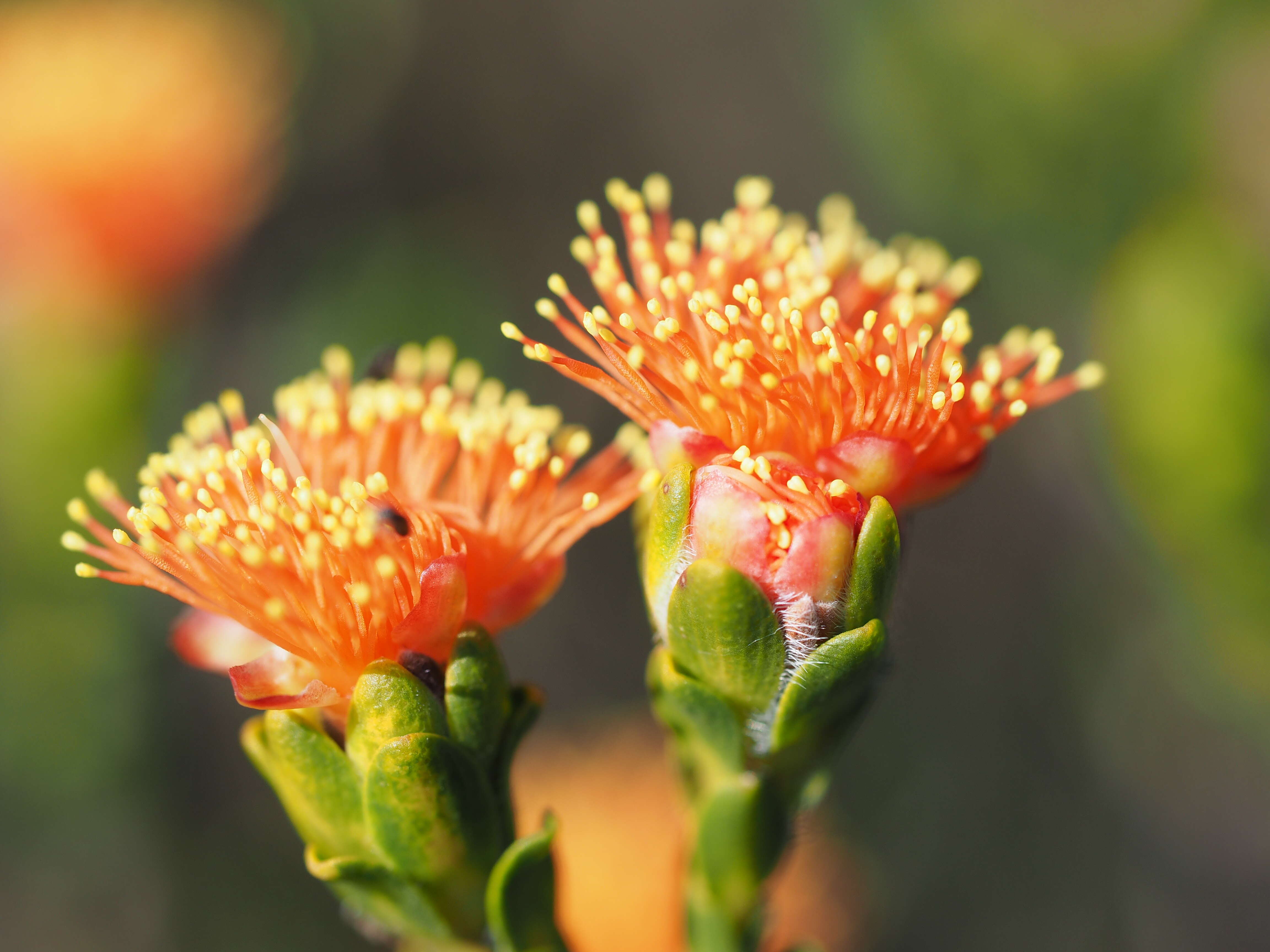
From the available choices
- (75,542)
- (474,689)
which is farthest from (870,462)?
(75,542)

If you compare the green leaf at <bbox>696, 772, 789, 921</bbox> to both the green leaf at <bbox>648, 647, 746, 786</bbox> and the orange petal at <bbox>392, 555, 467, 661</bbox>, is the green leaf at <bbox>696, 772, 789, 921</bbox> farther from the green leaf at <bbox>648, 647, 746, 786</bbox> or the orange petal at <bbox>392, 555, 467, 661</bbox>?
the orange petal at <bbox>392, 555, 467, 661</bbox>

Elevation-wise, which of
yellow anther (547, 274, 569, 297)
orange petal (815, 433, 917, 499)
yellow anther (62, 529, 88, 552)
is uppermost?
yellow anther (547, 274, 569, 297)

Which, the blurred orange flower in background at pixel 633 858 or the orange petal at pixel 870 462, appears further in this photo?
the blurred orange flower in background at pixel 633 858

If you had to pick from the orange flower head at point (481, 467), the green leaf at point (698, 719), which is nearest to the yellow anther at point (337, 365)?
the orange flower head at point (481, 467)

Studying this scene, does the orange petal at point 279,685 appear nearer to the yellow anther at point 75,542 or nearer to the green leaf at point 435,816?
the green leaf at point 435,816

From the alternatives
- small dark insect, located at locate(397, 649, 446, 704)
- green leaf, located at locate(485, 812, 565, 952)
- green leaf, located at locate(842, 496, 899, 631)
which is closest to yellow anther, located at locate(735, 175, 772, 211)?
green leaf, located at locate(842, 496, 899, 631)

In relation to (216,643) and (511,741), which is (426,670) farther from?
(216,643)
